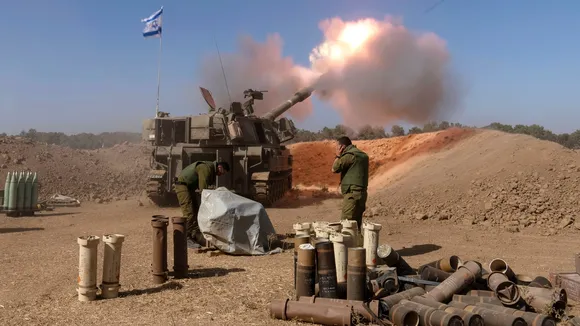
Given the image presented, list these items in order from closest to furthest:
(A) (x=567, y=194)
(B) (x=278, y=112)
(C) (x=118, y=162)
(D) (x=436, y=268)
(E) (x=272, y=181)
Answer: (D) (x=436, y=268), (A) (x=567, y=194), (E) (x=272, y=181), (B) (x=278, y=112), (C) (x=118, y=162)

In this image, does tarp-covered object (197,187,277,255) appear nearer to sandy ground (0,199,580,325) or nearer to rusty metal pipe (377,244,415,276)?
sandy ground (0,199,580,325)

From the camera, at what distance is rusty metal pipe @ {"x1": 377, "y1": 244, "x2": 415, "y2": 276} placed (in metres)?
7.20

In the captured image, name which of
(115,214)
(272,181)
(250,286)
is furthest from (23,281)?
(272,181)

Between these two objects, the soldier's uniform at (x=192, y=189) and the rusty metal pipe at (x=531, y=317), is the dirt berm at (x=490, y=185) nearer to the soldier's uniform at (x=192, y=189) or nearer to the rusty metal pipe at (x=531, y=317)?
the soldier's uniform at (x=192, y=189)

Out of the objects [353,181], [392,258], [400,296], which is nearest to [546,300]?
[400,296]

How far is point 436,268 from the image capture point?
22.9ft

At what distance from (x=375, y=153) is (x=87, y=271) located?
23936 millimetres

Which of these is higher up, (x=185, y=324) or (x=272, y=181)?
(x=272, y=181)

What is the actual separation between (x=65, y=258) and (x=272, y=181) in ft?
30.5

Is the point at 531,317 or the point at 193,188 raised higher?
the point at 193,188

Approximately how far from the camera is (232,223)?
9109 millimetres

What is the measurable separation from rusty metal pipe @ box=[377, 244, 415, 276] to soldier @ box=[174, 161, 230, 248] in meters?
3.70

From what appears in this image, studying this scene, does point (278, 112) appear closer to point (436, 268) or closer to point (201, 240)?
point (201, 240)

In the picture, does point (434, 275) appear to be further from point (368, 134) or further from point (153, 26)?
point (368, 134)
